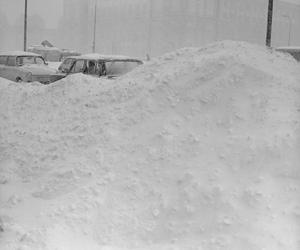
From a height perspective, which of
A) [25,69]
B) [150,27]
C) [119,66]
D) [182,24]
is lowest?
[25,69]

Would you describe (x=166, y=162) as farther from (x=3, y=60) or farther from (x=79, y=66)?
(x=3, y=60)

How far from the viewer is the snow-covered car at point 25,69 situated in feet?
→ 48.9

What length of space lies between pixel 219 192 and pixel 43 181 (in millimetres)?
2057

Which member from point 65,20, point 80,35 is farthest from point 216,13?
point 65,20

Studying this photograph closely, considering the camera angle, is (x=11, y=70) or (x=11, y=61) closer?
(x=11, y=70)

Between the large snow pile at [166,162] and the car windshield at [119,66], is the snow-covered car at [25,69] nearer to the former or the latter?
the car windshield at [119,66]

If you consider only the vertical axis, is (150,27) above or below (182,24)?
below

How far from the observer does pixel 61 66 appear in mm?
15555

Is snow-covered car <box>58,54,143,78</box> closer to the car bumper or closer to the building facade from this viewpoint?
the car bumper

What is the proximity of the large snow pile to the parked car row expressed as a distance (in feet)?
21.3

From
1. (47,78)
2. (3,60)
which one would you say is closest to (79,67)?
(47,78)

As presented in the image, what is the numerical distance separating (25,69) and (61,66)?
1134mm

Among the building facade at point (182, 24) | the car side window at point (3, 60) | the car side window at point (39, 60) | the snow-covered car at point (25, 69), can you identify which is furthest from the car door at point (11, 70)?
the building facade at point (182, 24)

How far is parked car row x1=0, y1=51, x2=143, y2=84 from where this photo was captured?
45.7ft
